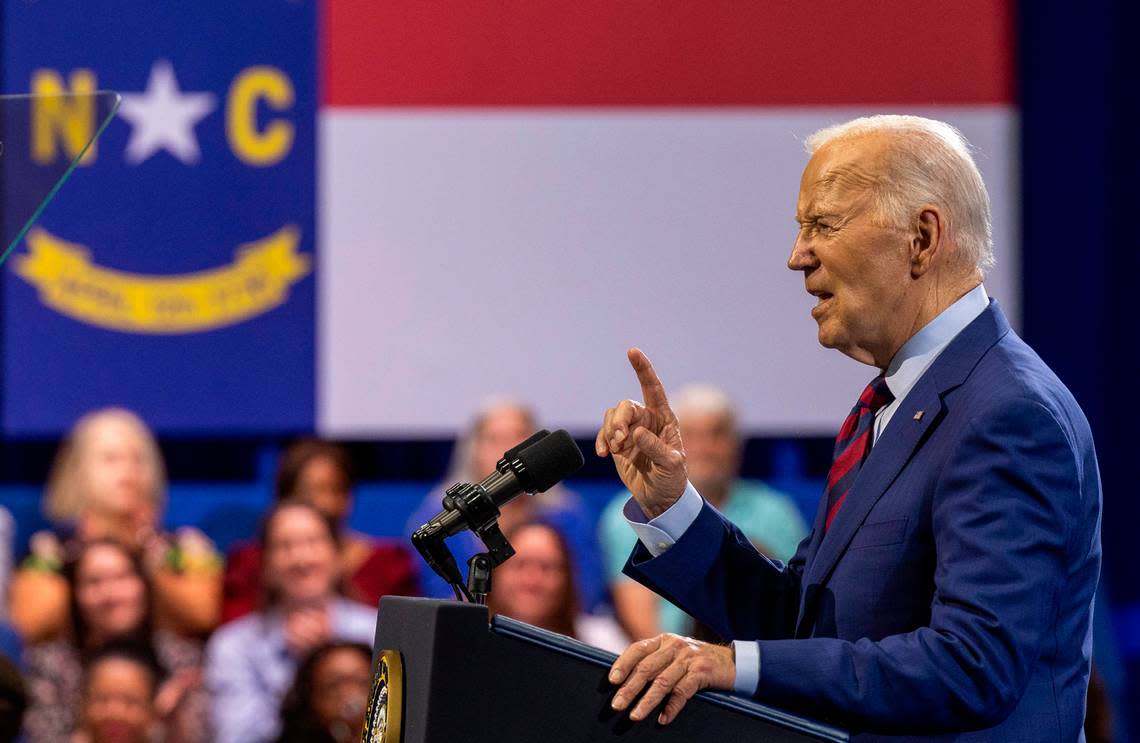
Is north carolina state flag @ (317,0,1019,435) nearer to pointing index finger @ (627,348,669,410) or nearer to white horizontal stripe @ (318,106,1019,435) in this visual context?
white horizontal stripe @ (318,106,1019,435)

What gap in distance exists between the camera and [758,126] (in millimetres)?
5465

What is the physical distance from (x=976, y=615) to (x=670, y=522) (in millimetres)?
454

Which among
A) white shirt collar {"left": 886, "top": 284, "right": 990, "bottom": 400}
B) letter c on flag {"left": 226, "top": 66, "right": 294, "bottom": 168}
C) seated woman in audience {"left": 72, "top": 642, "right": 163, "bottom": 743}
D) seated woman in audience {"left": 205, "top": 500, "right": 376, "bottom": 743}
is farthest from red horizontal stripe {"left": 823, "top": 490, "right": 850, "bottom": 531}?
letter c on flag {"left": 226, "top": 66, "right": 294, "bottom": 168}

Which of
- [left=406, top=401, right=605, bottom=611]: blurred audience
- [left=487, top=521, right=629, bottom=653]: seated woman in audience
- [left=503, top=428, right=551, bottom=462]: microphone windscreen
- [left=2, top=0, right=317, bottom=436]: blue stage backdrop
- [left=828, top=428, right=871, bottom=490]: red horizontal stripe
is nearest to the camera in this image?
[left=503, top=428, right=551, bottom=462]: microphone windscreen

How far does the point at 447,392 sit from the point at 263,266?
77 centimetres

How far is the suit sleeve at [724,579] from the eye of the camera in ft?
6.01

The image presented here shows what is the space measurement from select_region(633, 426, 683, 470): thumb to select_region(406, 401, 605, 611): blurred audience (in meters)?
2.84

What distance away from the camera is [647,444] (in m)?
1.75

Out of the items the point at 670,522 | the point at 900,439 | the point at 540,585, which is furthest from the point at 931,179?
the point at 540,585

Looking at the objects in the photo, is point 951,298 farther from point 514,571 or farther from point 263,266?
point 263,266

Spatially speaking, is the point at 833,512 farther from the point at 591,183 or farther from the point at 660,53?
the point at 660,53

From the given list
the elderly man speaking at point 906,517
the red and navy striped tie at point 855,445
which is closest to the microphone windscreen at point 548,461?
the elderly man speaking at point 906,517

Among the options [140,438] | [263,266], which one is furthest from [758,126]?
[140,438]

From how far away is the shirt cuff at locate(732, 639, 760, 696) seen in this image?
1.48 metres
